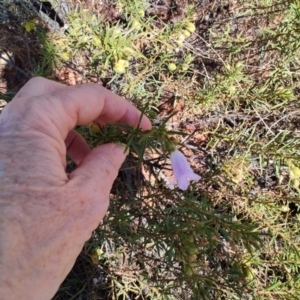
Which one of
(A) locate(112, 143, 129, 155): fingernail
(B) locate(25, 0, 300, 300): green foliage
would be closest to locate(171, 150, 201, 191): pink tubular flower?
(A) locate(112, 143, 129, 155): fingernail

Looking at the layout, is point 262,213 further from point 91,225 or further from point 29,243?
point 29,243

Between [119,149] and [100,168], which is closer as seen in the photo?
[100,168]

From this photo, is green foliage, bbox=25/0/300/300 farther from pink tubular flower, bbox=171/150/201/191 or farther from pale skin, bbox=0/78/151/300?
pale skin, bbox=0/78/151/300

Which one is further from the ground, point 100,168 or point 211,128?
point 100,168

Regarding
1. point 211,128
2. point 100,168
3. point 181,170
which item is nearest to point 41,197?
point 100,168

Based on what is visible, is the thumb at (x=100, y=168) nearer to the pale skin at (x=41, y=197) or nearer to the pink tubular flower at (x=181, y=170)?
the pale skin at (x=41, y=197)

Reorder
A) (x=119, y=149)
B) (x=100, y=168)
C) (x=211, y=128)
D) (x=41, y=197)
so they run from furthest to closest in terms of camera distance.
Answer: (x=211, y=128)
(x=119, y=149)
(x=100, y=168)
(x=41, y=197)

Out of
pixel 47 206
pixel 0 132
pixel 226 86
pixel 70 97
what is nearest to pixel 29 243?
pixel 47 206

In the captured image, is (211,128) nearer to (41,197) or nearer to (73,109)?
(73,109)
